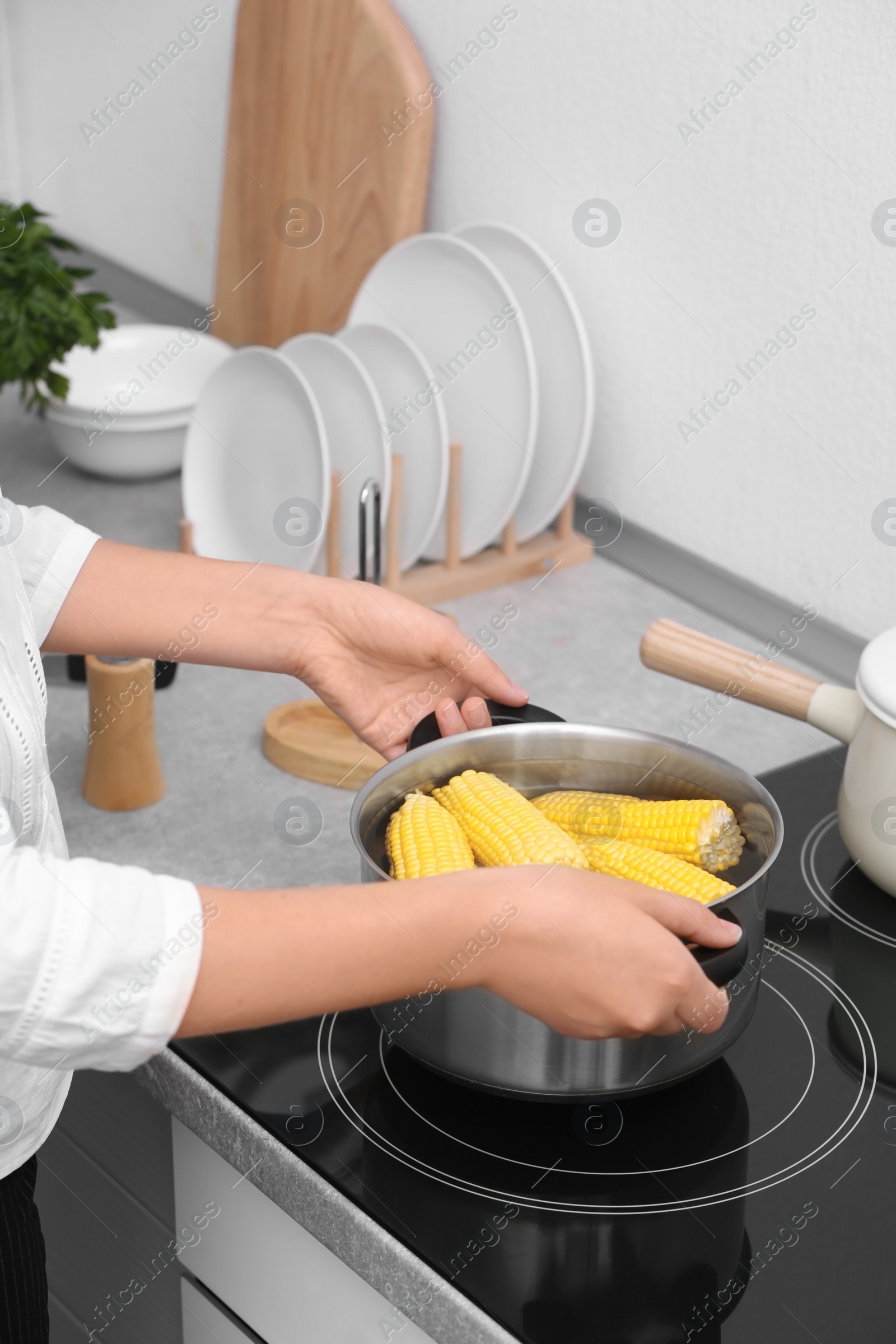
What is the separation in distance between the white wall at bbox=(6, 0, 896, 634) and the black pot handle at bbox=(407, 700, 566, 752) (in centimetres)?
49

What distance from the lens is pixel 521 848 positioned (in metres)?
0.75

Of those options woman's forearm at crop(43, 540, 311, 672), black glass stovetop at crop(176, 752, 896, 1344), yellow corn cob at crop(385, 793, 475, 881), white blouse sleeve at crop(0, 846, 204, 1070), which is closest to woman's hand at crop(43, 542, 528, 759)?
woman's forearm at crop(43, 540, 311, 672)

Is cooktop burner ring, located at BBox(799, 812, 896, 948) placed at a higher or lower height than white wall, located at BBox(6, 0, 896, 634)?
lower

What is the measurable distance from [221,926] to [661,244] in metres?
1.00

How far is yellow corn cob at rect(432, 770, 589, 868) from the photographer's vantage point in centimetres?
74

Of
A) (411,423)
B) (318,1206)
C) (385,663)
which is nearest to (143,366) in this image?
(411,423)

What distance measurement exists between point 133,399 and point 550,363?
541 millimetres

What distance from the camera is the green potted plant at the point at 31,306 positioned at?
1.37 metres

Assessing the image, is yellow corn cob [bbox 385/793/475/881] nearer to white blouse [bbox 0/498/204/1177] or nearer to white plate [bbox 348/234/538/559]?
white blouse [bbox 0/498/204/1177]

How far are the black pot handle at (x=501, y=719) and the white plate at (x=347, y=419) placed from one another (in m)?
0.50

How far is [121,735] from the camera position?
106 centimetres

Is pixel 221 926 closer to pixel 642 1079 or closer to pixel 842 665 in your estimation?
pixel 642 1079

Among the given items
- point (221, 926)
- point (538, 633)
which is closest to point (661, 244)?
point (538, 633)

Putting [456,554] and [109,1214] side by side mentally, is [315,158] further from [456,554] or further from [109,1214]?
[109,1214]
